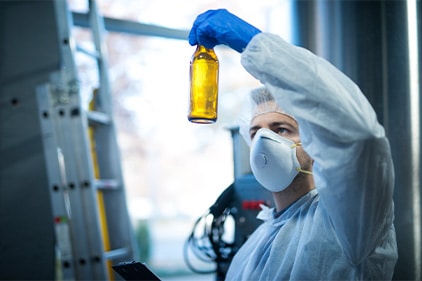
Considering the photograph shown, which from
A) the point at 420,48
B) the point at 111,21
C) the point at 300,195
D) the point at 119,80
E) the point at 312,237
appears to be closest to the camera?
the point at 312,237

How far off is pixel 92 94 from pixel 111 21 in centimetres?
60

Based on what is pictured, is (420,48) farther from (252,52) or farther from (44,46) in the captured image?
(44,46)

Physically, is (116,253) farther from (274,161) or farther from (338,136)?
(338,136)

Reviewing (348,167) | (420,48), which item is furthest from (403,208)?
(348,167)

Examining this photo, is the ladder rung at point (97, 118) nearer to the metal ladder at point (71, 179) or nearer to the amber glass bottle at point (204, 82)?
the metal ladder at point (71, 179)

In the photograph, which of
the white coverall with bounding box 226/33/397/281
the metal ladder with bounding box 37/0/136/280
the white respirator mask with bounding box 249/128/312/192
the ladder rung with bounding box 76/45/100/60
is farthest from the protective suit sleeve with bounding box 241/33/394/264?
the ladder rung with bounding box 76/45/100/60

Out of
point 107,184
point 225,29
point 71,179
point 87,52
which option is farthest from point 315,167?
point 87,52

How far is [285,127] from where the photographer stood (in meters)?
1.21

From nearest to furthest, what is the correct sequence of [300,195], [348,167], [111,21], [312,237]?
[348,167]
[312,237]
[300,195]
[111,21]

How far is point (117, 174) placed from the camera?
2051mm

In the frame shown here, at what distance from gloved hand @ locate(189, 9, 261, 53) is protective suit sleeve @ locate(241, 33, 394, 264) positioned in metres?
0.04

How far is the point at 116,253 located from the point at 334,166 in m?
1.26

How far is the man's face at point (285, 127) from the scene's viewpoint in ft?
3.85

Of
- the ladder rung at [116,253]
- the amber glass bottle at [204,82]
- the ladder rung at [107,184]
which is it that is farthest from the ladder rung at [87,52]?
the amber glass bottle at [204,82]
